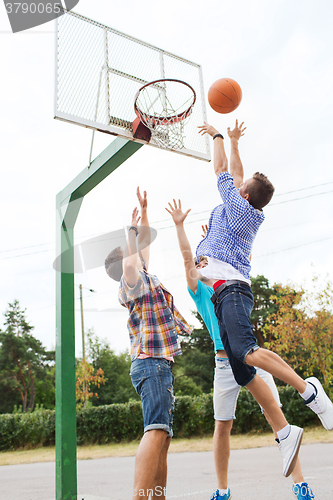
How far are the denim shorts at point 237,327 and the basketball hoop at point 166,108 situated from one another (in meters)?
1.81

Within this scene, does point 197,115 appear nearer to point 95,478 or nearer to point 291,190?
point 95,478

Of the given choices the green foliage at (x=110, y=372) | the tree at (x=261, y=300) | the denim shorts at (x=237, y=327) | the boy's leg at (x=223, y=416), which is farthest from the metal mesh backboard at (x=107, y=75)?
the green foliage at (x=110, y=372)

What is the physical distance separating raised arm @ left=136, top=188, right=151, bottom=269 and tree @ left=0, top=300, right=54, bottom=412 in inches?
1322

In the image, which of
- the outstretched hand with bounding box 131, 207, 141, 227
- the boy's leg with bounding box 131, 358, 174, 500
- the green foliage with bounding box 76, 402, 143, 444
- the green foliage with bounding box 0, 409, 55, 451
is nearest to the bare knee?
the boy's leg with bounding box 131, 358, 174, 500

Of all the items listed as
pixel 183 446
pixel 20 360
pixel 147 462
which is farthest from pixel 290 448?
pixel 20 360

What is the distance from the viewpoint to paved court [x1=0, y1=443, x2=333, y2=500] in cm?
425

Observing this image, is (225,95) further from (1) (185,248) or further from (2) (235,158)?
(1) (185,248)

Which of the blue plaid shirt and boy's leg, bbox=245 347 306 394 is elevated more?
the blue plaid shirt

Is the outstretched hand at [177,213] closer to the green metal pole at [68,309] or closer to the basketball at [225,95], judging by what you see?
the green metal pole at [68,309]

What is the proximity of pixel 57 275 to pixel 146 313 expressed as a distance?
4.98 feet

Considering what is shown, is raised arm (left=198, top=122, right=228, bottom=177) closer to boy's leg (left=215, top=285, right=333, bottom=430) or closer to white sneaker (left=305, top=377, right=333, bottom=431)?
boy's leg (left=215, top=285, right=333, bottom=430)

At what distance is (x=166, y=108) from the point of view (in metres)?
4.21

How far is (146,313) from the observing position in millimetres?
3156

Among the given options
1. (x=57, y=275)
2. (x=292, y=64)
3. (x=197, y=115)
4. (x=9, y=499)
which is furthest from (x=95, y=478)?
(x=292, y=64)
